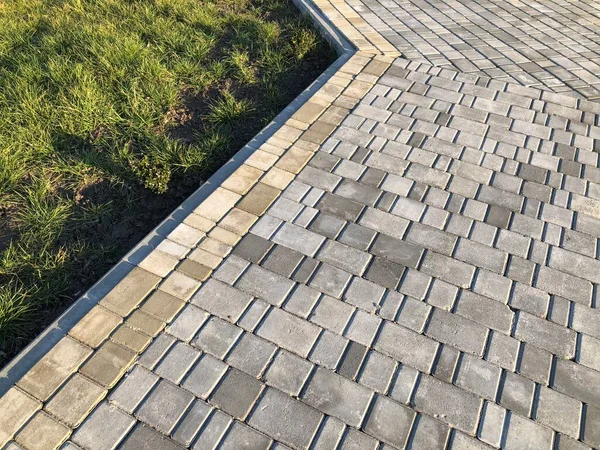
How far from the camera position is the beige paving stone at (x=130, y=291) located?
2.68m

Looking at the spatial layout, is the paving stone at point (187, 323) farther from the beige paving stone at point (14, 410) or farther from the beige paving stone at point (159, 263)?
the beige paving stone at point (14, 410)

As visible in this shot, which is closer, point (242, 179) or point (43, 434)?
point (43, 434)

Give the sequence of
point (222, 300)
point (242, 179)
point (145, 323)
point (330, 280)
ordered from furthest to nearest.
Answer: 1. point (242, 179)
2. point (330, 280)
3. point (222, 300)
4. point (145, 323)

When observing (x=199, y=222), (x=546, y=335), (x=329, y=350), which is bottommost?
(x=546, y=335)

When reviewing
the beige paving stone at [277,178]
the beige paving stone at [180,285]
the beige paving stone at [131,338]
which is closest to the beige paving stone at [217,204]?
the beige paving stone at [277,178]

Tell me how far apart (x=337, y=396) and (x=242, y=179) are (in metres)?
1.72

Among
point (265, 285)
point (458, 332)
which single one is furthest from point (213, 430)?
point (458, 332)

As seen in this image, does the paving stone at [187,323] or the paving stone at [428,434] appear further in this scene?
the paving stone at [187,323]

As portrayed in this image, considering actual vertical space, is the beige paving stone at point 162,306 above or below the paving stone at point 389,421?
above

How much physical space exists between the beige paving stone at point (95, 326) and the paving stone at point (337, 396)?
1061mm

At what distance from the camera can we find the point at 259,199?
132 inches

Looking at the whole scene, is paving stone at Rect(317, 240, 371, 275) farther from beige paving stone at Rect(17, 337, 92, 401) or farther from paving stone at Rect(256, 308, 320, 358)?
beige paving stone at Rect(17, 337, 92, 401)

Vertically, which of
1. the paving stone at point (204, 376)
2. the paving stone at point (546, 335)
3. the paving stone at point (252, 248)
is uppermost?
the paving stone at point (252, 248)

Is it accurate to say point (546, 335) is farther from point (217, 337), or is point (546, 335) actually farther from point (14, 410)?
point (14, 410)
